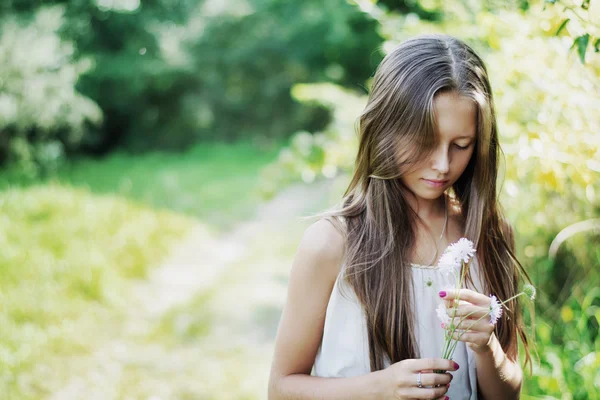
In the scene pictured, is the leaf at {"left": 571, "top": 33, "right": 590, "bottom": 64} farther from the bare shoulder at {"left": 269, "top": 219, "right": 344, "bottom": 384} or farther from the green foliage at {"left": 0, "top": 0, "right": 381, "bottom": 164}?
the green foliage at {"left": 0, "top": 0, "right": 381, "bottom": 164}

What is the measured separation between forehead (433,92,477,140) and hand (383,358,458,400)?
0.55 m

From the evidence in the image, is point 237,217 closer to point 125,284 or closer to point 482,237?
point 125,284

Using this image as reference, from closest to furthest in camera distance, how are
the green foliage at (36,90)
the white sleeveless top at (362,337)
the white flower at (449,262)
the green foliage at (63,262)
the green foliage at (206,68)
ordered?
the white flower at (449,262) → the white sleeveless top at (362,337) → the green foliage at (63,262) → the green foliage at (36,90) → the green foliage at (206,68)

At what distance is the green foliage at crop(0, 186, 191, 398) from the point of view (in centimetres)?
411

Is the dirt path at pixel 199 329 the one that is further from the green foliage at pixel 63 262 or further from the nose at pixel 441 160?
the nose at pixel 441 160

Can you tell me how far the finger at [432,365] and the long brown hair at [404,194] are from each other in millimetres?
247

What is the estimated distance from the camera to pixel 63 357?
4.04 m

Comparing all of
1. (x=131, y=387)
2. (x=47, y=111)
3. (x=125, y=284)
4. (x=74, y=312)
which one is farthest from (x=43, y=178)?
(x=131, y=387)

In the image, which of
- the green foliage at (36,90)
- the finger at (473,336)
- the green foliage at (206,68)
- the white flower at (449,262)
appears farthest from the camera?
the green foliage at (206,68)

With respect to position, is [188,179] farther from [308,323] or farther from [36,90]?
[308,323]

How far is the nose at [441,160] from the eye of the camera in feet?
5.04

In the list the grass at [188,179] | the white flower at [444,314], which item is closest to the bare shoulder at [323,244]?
the white flower at [444,314]

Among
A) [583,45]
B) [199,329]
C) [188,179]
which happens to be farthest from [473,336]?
[188,179]

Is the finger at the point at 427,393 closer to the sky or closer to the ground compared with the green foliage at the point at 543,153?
closer to the ground
